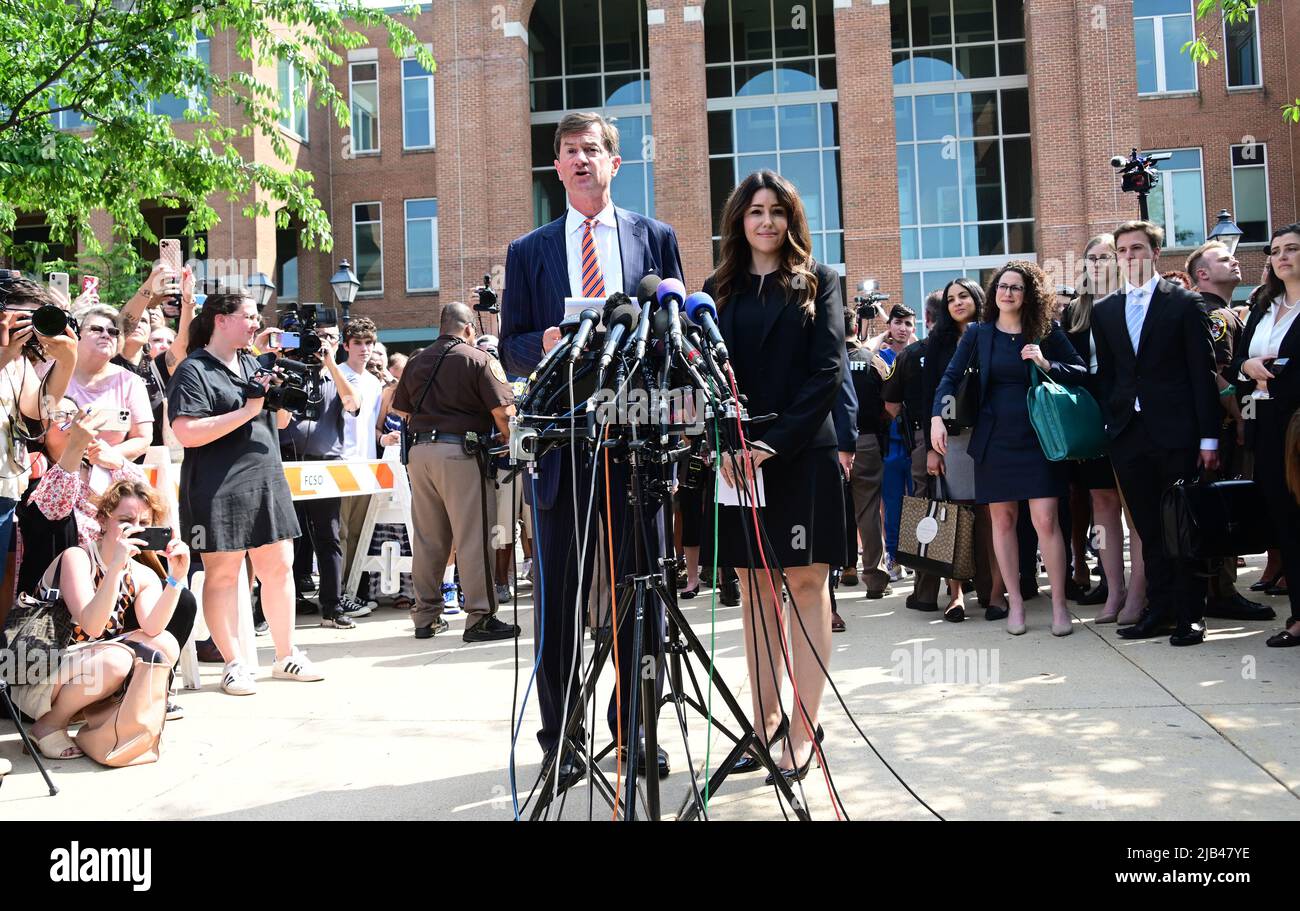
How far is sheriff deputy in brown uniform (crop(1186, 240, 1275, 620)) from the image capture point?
6906mm

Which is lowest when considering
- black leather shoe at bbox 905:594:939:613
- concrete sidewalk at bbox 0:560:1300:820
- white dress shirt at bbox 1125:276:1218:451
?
concrete sidewalk at bbox 0:560:1300:820

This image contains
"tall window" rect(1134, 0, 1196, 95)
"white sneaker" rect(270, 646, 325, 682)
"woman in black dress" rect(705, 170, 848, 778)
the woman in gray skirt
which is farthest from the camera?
"tall window" rect(1134, 0, 1196, 95)

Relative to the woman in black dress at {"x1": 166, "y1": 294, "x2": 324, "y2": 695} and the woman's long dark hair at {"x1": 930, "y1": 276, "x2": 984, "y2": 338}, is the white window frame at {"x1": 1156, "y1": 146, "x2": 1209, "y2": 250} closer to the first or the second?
the woman's long dark hair at {"x1": 930, "y1": 276, "x2": 984, "y2": 338}

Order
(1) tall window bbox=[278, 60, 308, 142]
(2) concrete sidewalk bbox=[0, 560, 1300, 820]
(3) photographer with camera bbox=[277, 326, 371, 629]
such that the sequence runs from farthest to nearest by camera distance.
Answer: (1) tall window bbox=[278, 60, 308, 142] < (3) photographer with camera bbox=[277, 326, 371, 629] < (2) concrete sidewalk bbox=[0, 560, 1300, 820]

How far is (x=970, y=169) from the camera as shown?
91.1ft

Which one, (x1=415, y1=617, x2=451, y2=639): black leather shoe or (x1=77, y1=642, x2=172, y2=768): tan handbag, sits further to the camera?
(x1=415, y1=617, x2=451, y2=639): black leather shoe

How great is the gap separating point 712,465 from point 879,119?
83.4ft

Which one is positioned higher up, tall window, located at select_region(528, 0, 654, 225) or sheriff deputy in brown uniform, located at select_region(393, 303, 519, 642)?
tall window, located at select_region(528, 0, 654, 225)

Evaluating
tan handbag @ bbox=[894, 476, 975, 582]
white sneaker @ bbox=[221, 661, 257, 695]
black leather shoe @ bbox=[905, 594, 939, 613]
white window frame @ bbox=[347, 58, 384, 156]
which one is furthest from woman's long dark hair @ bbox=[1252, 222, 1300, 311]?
white window frame @ bbox=[347, 58, 384, 156]

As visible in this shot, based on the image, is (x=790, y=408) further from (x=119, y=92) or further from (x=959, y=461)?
(x=119, y=92)

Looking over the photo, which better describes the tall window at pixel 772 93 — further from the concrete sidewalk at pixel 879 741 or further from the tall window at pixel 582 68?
the concrete sidewalk at pixel 879 741

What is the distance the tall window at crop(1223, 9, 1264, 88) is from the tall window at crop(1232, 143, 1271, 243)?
181cm

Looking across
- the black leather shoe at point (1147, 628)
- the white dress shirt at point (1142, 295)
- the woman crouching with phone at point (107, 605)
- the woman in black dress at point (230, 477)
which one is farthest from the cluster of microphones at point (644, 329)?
the black leather shoe at point (1147, 628)
